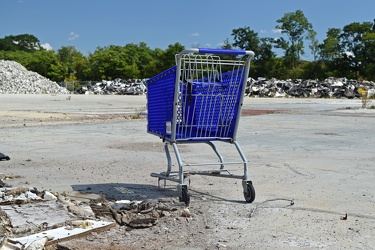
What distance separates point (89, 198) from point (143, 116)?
12023 millimetres

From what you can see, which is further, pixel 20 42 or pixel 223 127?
pixel 20 42

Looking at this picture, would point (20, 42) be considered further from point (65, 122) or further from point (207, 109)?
point (207, 109)

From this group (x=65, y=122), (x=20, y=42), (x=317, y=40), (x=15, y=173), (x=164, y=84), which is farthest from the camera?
(x=20, y=42)

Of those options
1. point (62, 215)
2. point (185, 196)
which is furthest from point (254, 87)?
point (62, 215)

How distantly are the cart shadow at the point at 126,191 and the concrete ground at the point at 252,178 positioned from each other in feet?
0.04

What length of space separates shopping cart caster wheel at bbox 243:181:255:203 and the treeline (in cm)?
6235

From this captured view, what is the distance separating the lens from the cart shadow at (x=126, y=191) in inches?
209

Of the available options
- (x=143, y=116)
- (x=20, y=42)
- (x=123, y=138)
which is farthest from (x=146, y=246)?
(x=20, y=42)

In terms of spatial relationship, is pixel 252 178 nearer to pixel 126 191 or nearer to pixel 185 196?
pixel 126 191

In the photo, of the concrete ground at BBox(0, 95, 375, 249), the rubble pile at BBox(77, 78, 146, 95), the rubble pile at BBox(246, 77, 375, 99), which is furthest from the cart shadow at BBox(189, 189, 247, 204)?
the rubble pile at BBox(77, 78, 146, 95)

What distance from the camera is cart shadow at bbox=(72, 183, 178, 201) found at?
5309 millimetres

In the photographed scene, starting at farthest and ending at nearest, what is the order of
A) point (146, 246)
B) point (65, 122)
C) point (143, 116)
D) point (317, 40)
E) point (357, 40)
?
point (317, 40), point (357, 40), point (143, 116), point (65, 122), point (146, 246)

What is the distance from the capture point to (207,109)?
5.43 meters

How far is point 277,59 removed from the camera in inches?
3091
